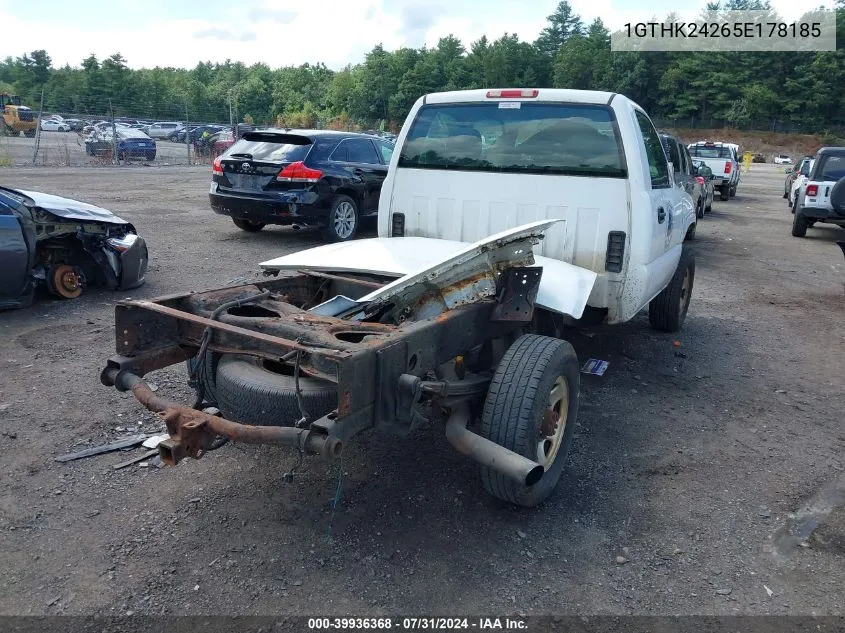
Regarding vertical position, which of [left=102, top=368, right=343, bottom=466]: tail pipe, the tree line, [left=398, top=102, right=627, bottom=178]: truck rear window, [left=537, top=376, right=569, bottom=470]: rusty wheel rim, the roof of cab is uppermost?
the tree line

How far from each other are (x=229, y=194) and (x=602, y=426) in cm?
811

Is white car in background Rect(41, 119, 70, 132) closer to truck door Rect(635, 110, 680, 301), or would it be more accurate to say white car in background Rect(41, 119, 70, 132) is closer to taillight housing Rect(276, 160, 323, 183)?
taillight housing Rect(276, 160, 323, 183)

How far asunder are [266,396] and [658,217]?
10.8ft

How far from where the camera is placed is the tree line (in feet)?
231

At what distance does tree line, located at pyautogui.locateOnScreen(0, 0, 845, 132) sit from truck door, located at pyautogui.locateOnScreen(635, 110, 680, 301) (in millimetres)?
61413

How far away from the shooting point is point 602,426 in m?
4.60

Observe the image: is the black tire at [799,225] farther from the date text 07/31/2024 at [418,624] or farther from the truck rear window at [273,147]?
the date text 07/31/2024 at [418,624]

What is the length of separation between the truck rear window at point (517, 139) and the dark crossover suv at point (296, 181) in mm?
5696

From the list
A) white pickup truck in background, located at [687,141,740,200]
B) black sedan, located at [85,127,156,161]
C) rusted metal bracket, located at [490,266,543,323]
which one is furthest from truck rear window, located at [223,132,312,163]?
black sedan, located at [85,127,156,161]

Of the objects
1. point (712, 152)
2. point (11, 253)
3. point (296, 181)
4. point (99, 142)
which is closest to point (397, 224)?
point (11, 253)

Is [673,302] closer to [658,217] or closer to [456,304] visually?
[658,217]

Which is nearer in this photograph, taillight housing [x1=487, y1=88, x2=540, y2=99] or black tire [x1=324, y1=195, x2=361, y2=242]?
taillight housing [x1=487, y1=88, x2=540, y2=99]

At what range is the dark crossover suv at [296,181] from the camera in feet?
35.1

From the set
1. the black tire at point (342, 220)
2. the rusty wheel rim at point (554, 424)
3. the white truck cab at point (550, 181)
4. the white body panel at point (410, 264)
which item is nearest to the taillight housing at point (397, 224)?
the white truck cab at point (550, 181)
